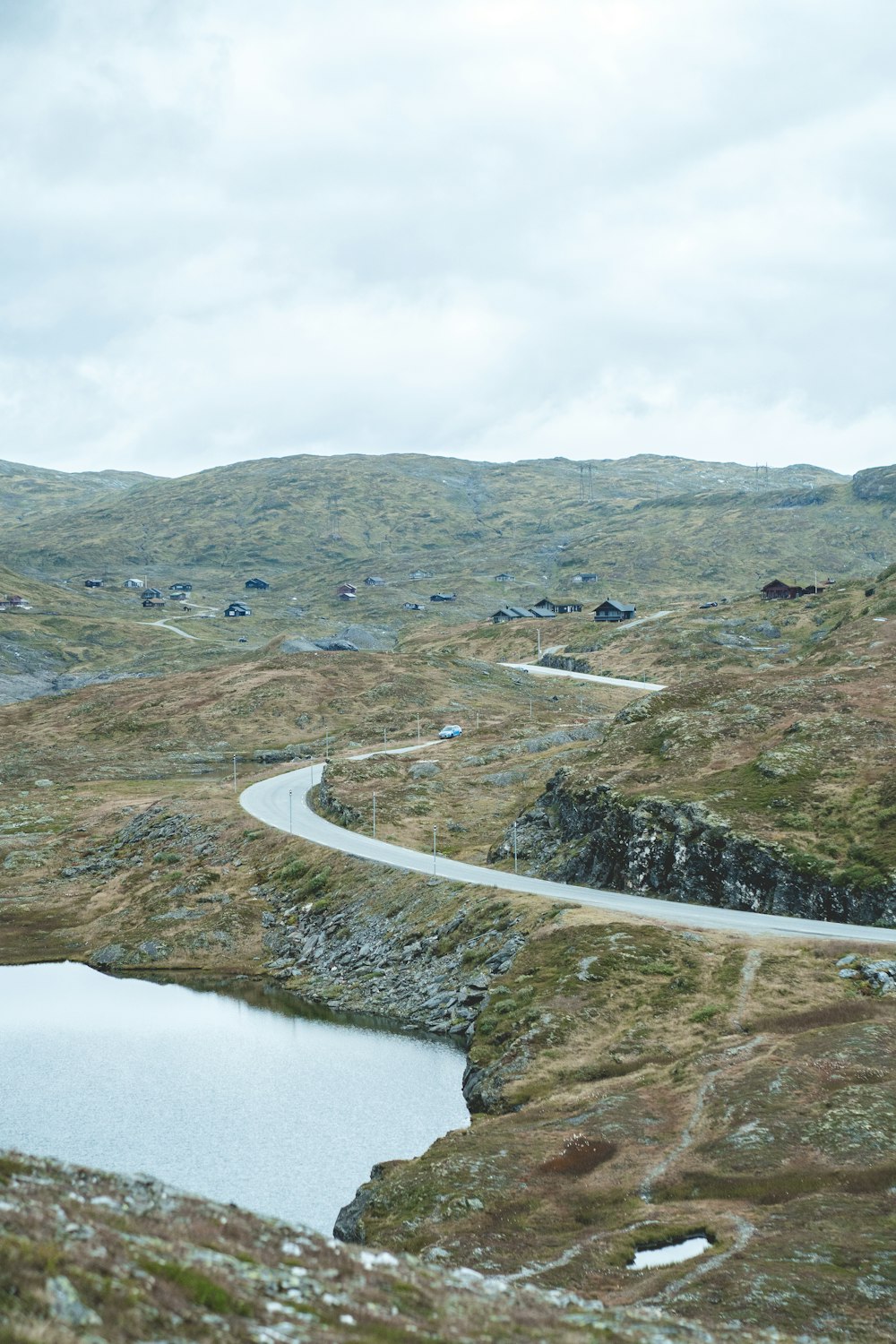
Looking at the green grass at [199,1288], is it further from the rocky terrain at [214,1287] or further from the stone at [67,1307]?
the stone at [67,1307]

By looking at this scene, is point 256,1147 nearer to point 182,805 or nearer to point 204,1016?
point 204,1016

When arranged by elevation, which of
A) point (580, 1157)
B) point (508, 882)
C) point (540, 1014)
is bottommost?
point (580, 1157)

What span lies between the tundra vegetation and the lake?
3.66m

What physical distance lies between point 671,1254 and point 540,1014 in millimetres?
26533

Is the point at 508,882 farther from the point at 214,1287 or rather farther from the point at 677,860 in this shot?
the point at 214,1287

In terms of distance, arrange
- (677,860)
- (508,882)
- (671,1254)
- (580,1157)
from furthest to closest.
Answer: (508,882), (677,860), (580,1157), (671,1254)

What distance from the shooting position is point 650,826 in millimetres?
82688

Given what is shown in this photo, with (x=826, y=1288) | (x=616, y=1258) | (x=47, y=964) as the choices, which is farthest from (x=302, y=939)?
(x=826, y=1288)

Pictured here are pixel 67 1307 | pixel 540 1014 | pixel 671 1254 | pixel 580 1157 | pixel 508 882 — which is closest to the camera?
pixel 67 1307

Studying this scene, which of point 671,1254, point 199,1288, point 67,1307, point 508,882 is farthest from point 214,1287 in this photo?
point 508,882

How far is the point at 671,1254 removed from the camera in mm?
35406

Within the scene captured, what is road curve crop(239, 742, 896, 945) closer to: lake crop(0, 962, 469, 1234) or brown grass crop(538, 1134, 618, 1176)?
lake crop(0, 962, 469, 1234)

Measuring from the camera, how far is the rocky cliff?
234 feet

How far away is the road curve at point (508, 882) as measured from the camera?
67725mm
